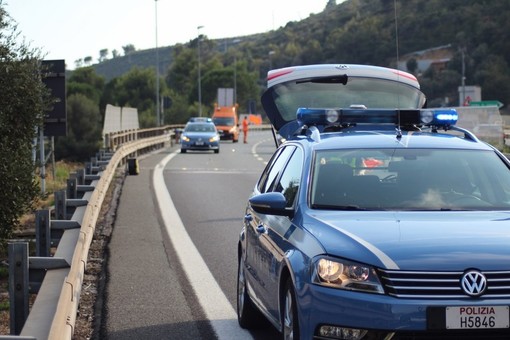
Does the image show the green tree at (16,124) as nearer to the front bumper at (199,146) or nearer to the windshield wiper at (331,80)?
the windshield wiper at (331,80)

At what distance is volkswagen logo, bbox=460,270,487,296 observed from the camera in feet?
19.2

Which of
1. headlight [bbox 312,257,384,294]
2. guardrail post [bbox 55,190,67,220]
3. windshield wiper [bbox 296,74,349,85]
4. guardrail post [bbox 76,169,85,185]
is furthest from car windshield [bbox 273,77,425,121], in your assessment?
headlight [bbox 312,257,384,294]

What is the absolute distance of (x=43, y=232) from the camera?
10797mm

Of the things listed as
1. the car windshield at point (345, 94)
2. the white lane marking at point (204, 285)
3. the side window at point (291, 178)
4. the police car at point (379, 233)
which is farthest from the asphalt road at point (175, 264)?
the car windshield at point (345, 94)

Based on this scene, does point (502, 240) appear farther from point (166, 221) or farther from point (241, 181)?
point (241, 181)

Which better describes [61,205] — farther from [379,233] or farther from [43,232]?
[379,233]

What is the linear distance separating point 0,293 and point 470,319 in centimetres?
651

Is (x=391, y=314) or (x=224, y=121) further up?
(x=391, y=314)

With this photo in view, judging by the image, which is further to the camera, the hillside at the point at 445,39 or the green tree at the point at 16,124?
the hillside at the point at 445,39

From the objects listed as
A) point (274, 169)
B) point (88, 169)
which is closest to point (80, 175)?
point (88, 169)

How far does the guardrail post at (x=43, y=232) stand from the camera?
35.1 ft

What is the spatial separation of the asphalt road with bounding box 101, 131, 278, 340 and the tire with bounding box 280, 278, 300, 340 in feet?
5.36

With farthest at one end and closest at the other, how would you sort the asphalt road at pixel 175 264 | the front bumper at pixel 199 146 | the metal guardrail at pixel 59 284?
the front bumper at pixel 199 146 < the asphalt road at pixel 175 264 < the metal guardrail at pixel 59 284

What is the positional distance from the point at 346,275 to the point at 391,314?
0.35 metres
